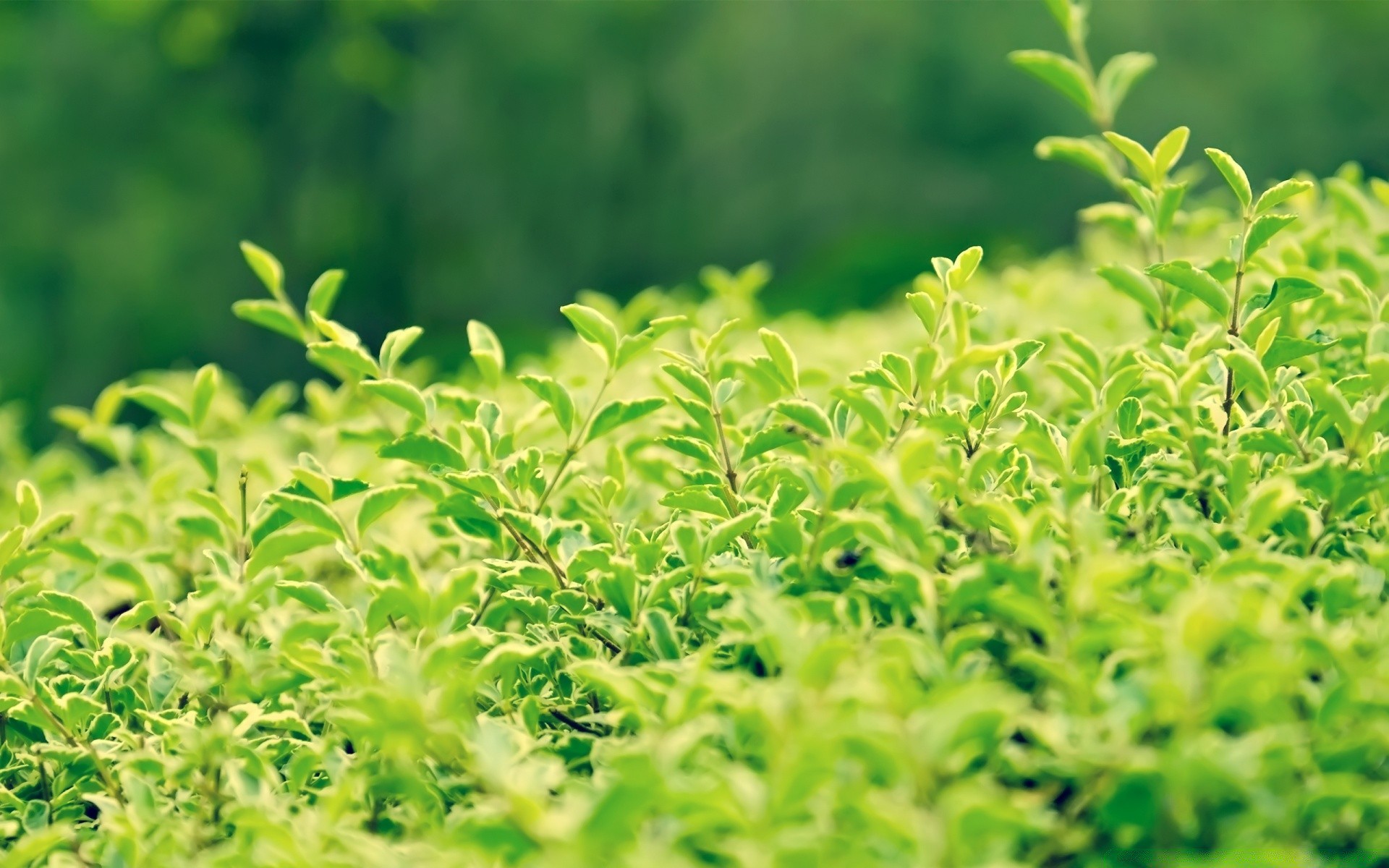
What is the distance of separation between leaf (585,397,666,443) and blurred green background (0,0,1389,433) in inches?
326

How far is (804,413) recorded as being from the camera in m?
1.35

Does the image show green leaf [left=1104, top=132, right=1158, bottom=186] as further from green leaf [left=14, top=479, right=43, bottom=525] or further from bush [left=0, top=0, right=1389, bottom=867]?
green leaf [left=14, top=479, right=43, bottom=525]

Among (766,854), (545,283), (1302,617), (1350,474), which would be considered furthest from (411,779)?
(545,283)

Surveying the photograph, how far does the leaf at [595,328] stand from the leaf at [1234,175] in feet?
2.62

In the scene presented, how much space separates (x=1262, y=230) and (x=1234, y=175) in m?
0.08

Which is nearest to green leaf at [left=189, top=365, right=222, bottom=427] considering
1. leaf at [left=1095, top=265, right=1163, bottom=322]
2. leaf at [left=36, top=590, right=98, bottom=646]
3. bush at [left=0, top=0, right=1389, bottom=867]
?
bush at [left=0, top=0, right=1389, bottom=867]

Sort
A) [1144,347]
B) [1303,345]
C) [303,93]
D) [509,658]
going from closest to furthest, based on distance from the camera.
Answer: [509,658], [1303,345], [1144,347], [303,93]

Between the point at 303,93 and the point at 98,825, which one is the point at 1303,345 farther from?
the point at 303,93

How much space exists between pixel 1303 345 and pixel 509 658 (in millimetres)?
1040

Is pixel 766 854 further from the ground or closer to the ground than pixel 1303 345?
closer to the ground

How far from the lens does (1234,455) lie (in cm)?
129

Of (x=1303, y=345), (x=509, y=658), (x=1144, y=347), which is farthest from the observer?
(x=1144, y=347)

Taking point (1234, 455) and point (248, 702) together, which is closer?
point (1234, 455)

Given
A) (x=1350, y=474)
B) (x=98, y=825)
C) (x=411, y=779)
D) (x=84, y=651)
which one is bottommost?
(x=98, y=825)
